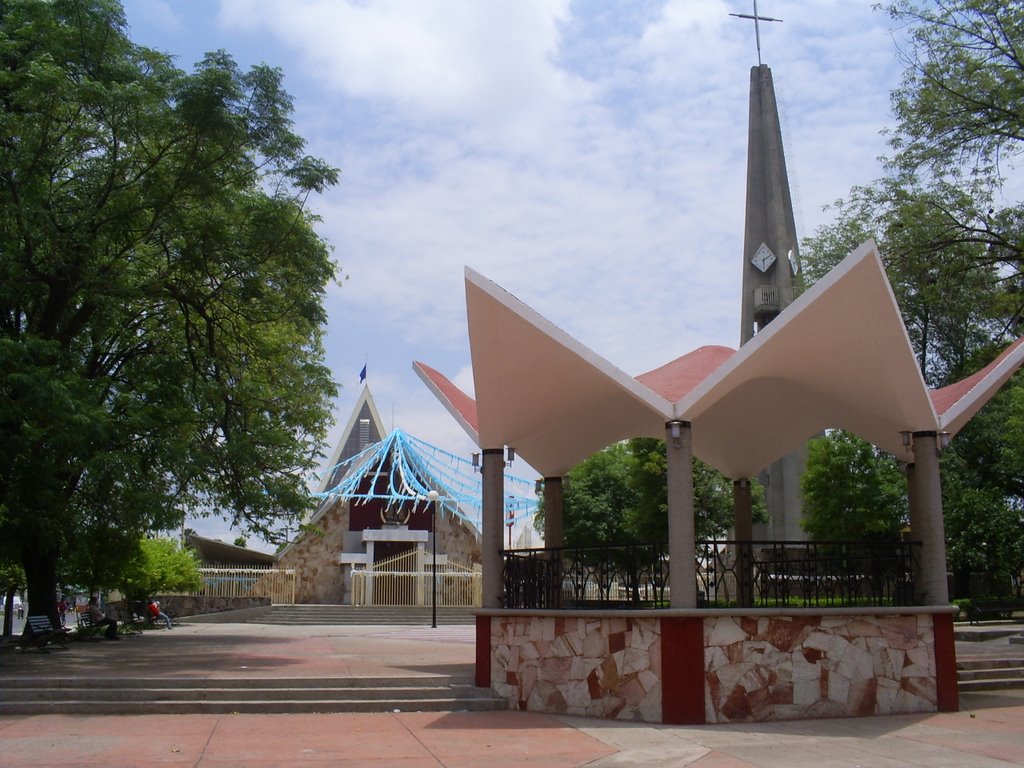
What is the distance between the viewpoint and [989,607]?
82.4ft

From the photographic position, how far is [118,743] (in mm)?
8742

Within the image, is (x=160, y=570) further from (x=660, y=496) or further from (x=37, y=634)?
(x=660, y=496)

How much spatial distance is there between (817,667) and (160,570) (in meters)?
22.5

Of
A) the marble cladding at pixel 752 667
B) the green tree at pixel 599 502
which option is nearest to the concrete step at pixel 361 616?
the green tree at pixel 599 502

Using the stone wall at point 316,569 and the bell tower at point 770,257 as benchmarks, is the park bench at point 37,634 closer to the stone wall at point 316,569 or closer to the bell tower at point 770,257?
the stone wall at point 316,569

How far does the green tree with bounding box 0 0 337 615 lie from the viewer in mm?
14242

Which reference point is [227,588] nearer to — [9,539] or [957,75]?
[9,539]

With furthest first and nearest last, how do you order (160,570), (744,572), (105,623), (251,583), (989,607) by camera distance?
(251,583) < (160,570) < (989,607) < (105,623) < (744,572)

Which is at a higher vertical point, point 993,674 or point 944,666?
point 944,666

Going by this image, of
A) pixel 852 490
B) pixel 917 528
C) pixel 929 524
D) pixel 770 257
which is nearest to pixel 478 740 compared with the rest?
pixel 929 524

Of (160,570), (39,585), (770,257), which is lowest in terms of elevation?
(39,585)

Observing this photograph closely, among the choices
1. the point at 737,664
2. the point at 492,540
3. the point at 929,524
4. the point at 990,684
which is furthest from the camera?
the point at 990,684

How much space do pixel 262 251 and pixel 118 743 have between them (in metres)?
10.5

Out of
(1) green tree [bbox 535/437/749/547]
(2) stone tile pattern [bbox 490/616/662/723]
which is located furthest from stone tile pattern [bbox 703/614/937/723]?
(1) green tree [bbox 535/437/749/547]
